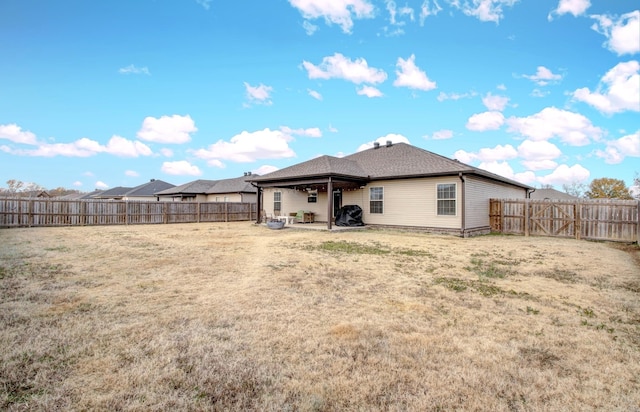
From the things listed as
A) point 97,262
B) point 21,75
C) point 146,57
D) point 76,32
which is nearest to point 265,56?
point 146,57

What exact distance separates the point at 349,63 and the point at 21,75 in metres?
15.7

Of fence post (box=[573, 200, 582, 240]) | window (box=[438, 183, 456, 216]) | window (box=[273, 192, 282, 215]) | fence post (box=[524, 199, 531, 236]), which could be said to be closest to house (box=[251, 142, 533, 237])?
window (box=[438, 183, 456, 216])

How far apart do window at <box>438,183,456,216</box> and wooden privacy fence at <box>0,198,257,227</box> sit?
52.3ft

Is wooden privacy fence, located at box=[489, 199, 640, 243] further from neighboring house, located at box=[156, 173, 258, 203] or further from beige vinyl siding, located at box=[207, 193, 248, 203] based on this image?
beige vinyl siding, located at box=[207, 193, 248, 203]

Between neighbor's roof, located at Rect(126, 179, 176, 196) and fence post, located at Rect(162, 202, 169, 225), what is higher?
neighbor's roof, located at Rect(126, 179, 176, 196)

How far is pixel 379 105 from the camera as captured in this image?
69.3ft

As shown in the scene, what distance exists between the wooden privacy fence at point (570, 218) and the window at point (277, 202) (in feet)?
43.0

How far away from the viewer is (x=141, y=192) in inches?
1503

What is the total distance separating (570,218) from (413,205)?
21.4ft

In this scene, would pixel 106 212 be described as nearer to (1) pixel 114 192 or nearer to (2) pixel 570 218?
(2) pixel 570 218

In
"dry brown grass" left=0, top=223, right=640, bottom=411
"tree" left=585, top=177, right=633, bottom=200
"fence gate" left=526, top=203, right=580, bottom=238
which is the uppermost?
"tree" left=585, top=177, right=633, bottom=200

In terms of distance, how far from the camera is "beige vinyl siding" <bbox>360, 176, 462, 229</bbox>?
13766 mm

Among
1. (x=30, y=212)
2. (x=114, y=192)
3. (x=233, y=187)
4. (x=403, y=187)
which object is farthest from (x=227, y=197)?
(x=114, y=192)

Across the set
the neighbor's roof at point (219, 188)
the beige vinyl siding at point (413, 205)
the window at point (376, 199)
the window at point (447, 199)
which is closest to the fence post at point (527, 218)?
the beige vinyl siding at point (413, 205)
